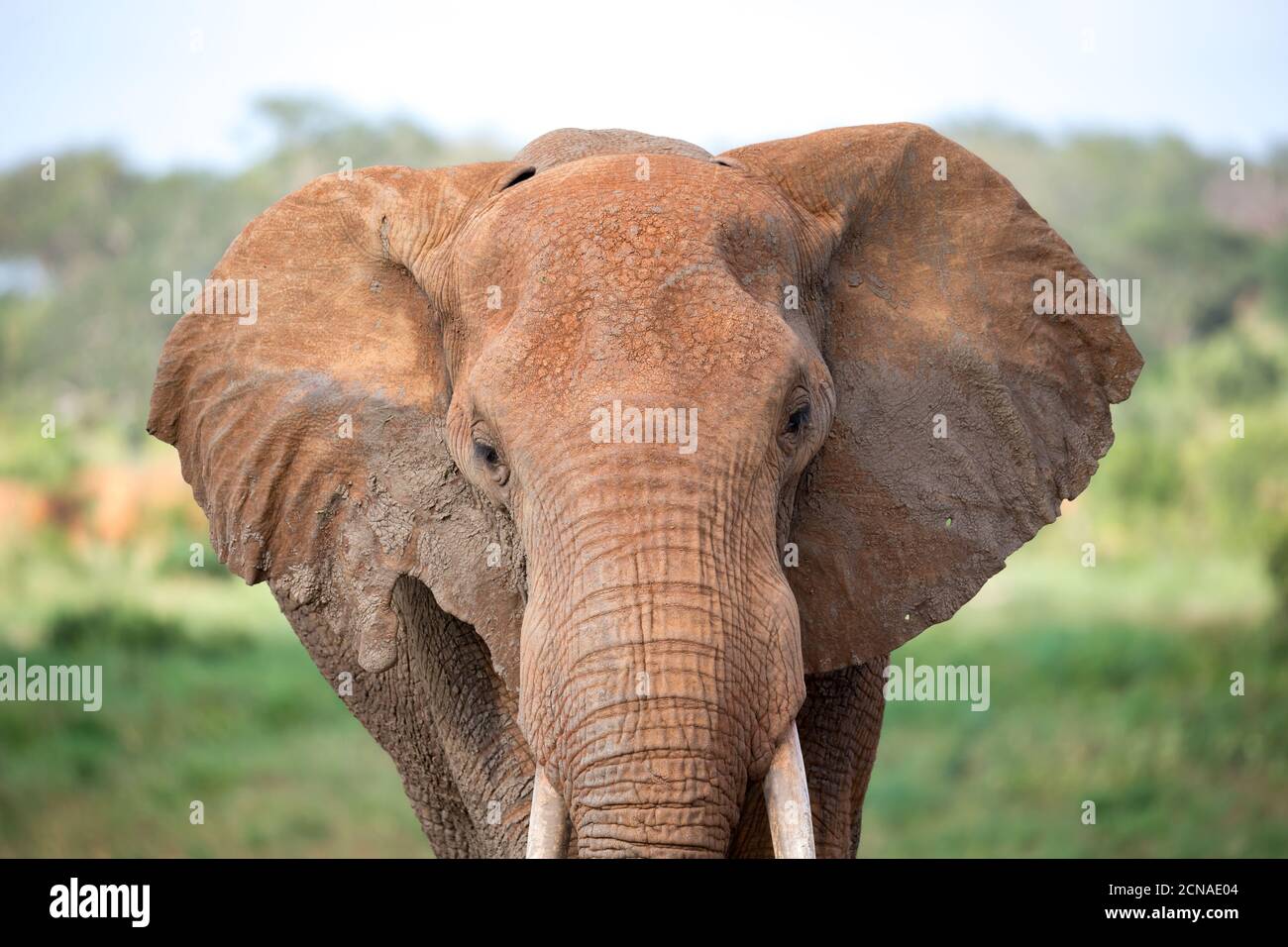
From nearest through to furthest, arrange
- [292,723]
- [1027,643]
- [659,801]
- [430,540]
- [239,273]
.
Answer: [659,801] → [430,540] → [239,273] → [292,723] → [1027,643]

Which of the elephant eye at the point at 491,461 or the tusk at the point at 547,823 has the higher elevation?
the elephant eye at the point at 491,461

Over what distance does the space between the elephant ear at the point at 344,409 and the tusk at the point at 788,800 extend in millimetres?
831

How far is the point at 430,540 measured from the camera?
4578 millimetres

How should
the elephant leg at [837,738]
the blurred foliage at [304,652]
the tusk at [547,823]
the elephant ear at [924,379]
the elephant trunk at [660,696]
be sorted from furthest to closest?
the blurred foliage at [304,652], the elephant leg at [837,738], the elephant ear at [924,379], the tusk at [547,823], the elephant trunk at [660,696]

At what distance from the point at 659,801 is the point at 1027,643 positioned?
1625cm

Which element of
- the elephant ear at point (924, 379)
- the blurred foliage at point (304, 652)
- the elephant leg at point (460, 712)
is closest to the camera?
the elephant ear at point (924, 379)

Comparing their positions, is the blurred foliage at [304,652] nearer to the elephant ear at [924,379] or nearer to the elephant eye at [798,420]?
the elephant ear at [924,379]

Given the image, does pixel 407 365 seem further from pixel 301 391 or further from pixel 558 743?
pixel 558 743

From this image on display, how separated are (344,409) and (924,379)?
1.48 meters

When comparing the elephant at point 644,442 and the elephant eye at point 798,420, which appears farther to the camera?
the elephant eye at point 798,420

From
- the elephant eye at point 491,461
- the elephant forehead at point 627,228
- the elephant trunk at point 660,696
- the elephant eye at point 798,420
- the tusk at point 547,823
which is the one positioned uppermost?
the elephant forehead at point 627,228

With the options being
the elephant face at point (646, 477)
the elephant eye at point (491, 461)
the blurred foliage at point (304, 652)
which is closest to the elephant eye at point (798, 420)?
the elephant face at point (646, 477)

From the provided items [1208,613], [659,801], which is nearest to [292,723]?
[1208,613]

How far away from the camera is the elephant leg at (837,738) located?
5.34 meters
